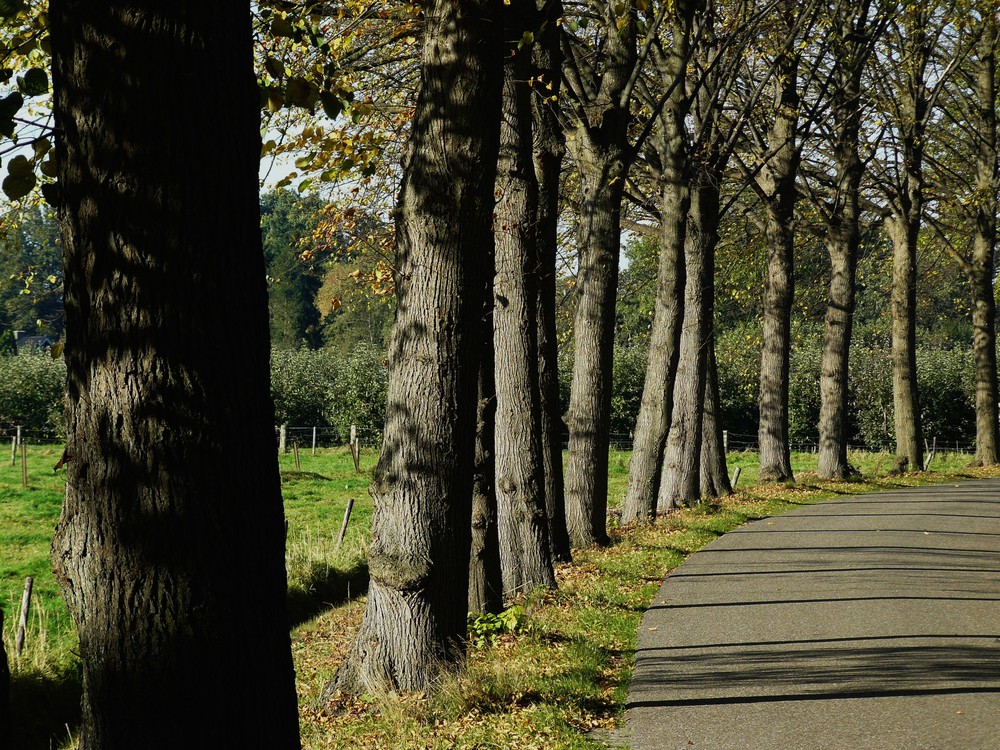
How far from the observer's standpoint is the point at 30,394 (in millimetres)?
39938

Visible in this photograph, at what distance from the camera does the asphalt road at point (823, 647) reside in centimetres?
626

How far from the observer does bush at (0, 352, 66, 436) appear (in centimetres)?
3958

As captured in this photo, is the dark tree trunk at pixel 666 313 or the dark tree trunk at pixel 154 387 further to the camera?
the dark tree trunk at pixel 666 313

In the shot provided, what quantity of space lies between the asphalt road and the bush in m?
33.3

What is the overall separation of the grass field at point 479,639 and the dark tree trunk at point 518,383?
0.56 metres

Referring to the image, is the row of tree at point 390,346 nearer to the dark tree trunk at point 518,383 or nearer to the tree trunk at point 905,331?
the dark tree trunk at point 518,383

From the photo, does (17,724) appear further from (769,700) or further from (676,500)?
(676,500)

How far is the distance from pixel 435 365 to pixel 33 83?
3.10m

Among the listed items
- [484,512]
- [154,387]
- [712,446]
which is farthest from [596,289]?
[154,387]

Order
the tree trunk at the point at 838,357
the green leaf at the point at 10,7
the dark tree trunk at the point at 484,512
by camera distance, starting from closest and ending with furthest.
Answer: the green leaf at the point at 10,7, the dark tree trunk at the point at 484,512, the tree trunk at the point at 838,357

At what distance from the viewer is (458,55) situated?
22.0ft

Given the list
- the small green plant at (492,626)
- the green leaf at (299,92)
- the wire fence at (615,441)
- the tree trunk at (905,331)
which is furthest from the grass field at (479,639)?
the wire fence at (615,441)

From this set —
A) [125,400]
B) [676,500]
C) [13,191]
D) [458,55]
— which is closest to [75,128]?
[125,400]

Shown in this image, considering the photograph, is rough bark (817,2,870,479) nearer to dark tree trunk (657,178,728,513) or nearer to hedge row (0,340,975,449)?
dark tree trunk (657,178,728,513)
